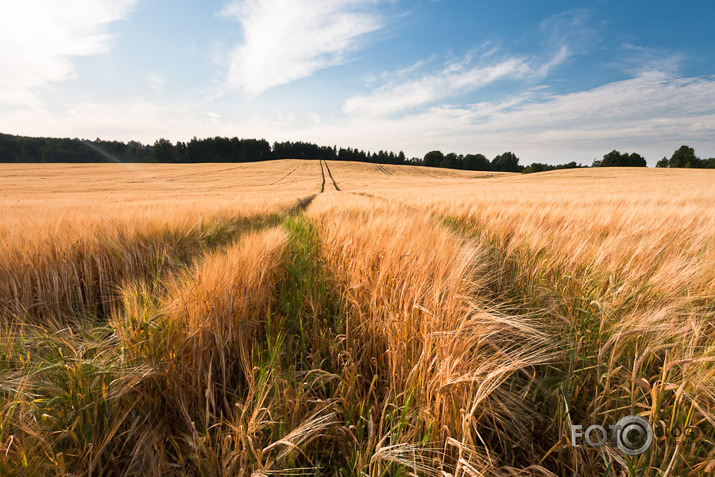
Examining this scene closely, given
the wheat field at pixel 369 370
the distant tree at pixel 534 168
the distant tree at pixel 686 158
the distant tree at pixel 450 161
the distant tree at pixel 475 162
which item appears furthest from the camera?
the distant tree at pixel 475 162

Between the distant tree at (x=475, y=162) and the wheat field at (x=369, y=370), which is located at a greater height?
the distant tree at (x=475, y=162)

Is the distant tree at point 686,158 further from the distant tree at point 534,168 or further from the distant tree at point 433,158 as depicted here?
the distant tree at point 433,158

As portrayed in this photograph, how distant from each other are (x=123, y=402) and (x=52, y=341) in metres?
0.43

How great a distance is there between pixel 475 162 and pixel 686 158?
41360mm

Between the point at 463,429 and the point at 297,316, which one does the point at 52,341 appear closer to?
the point at 297,316

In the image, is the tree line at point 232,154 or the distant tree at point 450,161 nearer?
the tree line at point 232,154

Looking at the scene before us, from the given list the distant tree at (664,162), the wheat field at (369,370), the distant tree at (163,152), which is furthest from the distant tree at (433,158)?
the wheat field at (369,370)

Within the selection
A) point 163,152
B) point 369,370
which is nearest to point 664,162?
point 369,370

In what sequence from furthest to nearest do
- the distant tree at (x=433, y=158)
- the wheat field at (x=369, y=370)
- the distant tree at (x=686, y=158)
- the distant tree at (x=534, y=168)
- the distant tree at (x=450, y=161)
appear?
1. the distant tree at (x=433, y=158)
2. the distant tree at (x=450, y=161)
3. the distant tree at (x=534, y=168)
4. the distant tree at (x=686, y=158)
5. the wheat field at (x=369, y=370)

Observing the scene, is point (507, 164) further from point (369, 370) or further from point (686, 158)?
point (369, 370)

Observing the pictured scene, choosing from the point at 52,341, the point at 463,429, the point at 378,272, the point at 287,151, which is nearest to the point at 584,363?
the point at 463,429

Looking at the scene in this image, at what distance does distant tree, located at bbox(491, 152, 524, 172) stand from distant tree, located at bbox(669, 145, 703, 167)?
30012 mm

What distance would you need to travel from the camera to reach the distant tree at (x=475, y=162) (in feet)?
259

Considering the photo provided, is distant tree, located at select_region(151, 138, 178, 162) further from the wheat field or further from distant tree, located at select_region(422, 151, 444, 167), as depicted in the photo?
the wheat field
